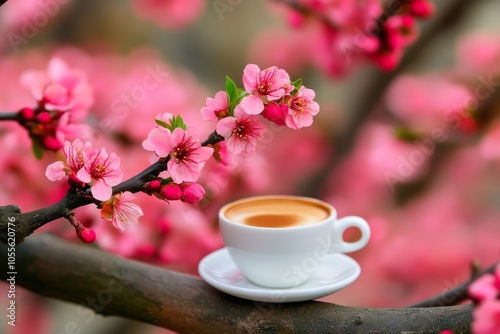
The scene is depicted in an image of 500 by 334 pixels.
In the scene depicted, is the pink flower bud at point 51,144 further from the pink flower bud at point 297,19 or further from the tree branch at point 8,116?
the pink flower bud at point 297,19

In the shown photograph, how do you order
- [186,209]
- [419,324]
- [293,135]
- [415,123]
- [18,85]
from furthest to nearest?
[293,135] < [415,123] < [18,85] < [186,209] < [419,324]

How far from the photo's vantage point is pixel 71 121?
27.5 inches

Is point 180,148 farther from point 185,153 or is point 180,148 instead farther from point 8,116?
point 8,116

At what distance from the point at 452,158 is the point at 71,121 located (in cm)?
85

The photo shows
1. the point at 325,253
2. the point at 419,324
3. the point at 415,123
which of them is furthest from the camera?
the point at 415,123

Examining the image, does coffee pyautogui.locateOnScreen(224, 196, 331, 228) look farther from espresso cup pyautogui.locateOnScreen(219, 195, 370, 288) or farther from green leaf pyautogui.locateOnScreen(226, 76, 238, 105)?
green leaf pyautogui.locateOnScreen(226, 76, 238, 105)

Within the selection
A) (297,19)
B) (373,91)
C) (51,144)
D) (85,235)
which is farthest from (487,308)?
(373,91)

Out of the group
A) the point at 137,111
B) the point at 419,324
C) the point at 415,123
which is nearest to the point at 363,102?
the point at 415,123

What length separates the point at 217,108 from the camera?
520 millimetres

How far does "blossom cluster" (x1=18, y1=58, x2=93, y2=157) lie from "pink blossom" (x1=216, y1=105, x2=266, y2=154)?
0.24 metres

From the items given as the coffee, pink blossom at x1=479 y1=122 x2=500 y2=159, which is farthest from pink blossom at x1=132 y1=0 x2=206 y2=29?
the coffee

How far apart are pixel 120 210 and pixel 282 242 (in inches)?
7.2

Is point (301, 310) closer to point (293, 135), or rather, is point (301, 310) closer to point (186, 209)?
point (186, 209)

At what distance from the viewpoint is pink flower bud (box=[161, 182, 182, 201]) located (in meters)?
0.49
